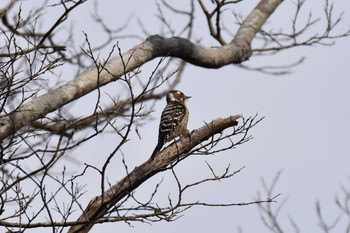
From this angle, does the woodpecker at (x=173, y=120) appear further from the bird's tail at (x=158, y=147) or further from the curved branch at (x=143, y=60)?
the curved branch at (x=143, y=60)

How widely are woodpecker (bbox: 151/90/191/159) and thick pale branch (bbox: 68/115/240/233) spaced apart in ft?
2.86

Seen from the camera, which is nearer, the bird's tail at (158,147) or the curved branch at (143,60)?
the curved branch at (143,60)

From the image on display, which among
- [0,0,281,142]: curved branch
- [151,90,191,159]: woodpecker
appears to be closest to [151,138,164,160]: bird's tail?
[151,90,191,159]: woodpecker

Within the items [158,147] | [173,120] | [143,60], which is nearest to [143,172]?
[158,147]

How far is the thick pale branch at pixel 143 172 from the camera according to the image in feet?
18.0

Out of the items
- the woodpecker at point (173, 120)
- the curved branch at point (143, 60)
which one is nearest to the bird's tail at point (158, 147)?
the woodpecker at point (173, 120)

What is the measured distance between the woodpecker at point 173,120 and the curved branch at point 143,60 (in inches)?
30.0

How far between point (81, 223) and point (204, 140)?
175 centimetres

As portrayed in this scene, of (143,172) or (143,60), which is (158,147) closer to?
(143,60)

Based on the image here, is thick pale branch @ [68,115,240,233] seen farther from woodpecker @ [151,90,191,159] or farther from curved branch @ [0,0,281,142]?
woodpecker @ [151,90,191,159]

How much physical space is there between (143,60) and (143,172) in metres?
1.30

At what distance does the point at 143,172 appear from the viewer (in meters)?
6.24

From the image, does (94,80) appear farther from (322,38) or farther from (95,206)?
(322,38)

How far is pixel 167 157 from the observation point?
21.4 feet
